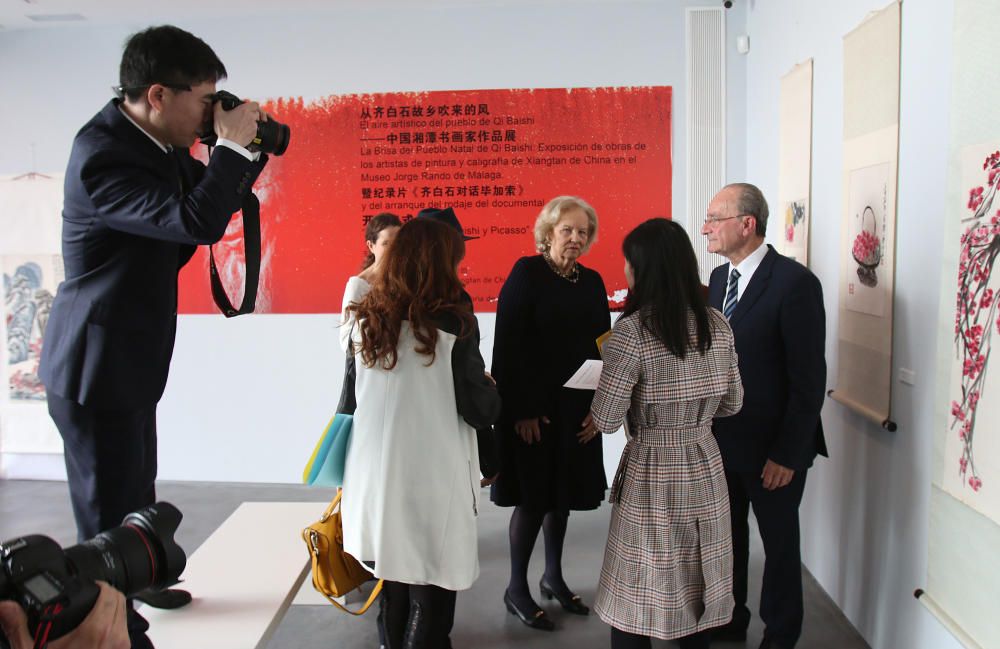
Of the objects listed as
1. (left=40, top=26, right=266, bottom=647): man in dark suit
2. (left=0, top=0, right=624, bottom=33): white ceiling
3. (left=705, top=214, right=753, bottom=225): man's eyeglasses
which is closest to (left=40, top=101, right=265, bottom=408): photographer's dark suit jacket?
(left=40, top=26, right=266, bottom=647): man in dark suit

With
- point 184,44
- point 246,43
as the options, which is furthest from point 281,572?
point 246,43

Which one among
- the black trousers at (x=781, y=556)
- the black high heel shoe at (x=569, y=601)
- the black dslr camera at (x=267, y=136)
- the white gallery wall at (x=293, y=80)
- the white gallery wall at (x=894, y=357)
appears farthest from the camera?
the white gallery wall at (x=293, y=80)

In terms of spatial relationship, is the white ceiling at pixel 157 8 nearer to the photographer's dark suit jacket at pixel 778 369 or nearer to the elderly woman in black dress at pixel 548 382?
the elderly woman in black dress at pixel 548 382

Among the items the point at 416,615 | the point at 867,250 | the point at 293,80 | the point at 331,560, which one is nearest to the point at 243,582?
the point at 331,560

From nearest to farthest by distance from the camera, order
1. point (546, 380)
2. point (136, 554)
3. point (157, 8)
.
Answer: point (136, 554) → point (546, 380) → point (157, 8)

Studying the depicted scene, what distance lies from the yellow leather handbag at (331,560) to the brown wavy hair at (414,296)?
566mm

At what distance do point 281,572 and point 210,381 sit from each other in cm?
265

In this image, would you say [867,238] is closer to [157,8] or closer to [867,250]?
[867,250]

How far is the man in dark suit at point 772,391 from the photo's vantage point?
7.02ft

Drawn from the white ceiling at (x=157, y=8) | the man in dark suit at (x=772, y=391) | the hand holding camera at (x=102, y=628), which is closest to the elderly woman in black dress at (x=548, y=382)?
the man in dark suit at (x=772, y=391)

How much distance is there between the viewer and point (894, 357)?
2.19 meters

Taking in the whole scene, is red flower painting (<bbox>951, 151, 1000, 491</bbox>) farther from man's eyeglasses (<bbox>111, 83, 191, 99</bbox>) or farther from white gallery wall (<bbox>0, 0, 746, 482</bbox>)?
white gallery wall (<bbox>0, 0, 746, 482</bbox>)

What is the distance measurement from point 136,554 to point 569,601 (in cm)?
208

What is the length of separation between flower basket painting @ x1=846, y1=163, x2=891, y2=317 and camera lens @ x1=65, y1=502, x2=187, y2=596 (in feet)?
7.08
